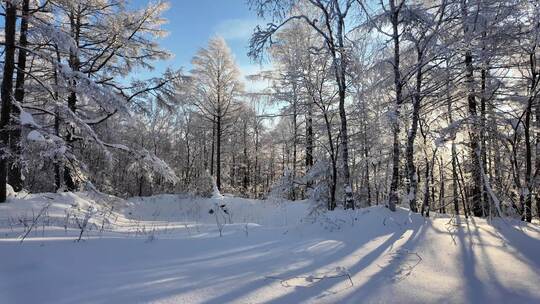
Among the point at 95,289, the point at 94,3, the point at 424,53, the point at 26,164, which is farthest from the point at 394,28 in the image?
the point at 94,3

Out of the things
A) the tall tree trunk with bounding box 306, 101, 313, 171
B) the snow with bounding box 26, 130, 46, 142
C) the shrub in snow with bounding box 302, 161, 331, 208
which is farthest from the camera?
the tall tree trunk with bounding box 306, 101, 313, 171

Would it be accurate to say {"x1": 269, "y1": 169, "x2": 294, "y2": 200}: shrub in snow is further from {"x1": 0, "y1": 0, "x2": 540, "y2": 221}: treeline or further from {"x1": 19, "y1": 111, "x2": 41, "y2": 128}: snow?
{"x1": 19, "y1": 111, "x2": 41, "y2": 128}: snow

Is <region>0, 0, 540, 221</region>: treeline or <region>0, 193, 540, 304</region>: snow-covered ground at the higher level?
<region>0, 0, 540, 221</region>: treeline

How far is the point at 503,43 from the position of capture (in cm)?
785

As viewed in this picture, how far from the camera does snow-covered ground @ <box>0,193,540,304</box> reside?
9.07 ft

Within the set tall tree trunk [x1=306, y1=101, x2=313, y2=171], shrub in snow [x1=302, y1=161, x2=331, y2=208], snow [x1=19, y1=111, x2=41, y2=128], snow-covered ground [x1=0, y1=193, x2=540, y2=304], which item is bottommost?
snow-covered ground [x1=0, y1=193, x2=540, y2=304]

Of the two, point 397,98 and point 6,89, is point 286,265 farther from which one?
point 6,89

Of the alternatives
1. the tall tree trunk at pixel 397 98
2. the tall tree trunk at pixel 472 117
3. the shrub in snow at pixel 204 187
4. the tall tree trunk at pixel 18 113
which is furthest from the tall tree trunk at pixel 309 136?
the tall tree trunk at pixel 18 113

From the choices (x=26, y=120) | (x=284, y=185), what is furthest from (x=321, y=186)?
(x=26, y=120)

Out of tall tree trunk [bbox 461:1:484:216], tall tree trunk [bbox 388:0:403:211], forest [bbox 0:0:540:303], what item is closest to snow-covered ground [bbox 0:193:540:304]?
forest [bbox 0:0:540:303]

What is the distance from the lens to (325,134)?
1678cm

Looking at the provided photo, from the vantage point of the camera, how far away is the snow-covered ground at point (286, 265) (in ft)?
9.07

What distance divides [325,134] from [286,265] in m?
13.6

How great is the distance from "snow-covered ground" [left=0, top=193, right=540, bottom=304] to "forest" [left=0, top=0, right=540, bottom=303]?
0.03 meters
